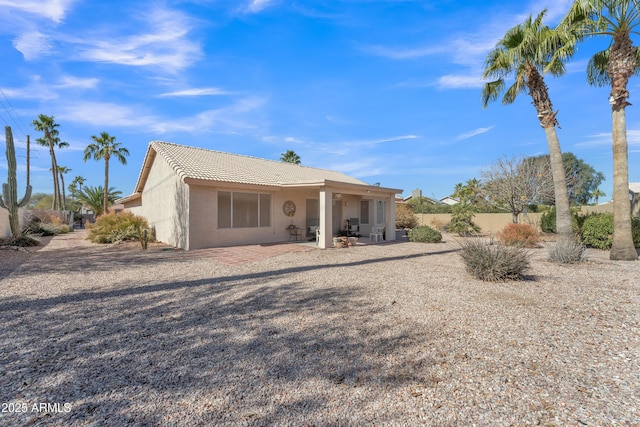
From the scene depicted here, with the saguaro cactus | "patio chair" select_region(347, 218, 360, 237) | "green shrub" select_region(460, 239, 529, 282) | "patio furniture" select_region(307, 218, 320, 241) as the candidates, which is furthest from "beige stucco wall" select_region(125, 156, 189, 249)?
"green shrub" select_region(460, 239, 529, 282)

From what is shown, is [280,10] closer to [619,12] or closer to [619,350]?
[619,12]

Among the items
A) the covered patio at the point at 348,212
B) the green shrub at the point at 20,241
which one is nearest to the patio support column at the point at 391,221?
the covered patio at the point at 348,212

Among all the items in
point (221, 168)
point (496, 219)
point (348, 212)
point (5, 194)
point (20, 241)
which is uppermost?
point (221, 168)

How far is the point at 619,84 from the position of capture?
9758 mm

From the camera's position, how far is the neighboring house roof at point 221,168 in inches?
513

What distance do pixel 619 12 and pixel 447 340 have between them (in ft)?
41.4

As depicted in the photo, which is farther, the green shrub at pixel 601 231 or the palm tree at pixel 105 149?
the palm tree at pixel 105 149

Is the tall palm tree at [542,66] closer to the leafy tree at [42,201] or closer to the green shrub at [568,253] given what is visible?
the green shrub at [568,253]

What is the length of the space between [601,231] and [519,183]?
11304 millimetres

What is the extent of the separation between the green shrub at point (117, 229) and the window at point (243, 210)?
14.7 feet

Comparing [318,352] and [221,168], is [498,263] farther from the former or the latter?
[221,168]

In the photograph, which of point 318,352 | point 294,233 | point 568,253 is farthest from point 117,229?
point 568,253

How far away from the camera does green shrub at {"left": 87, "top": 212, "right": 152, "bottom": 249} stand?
48.3 feet

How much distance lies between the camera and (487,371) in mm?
3082
